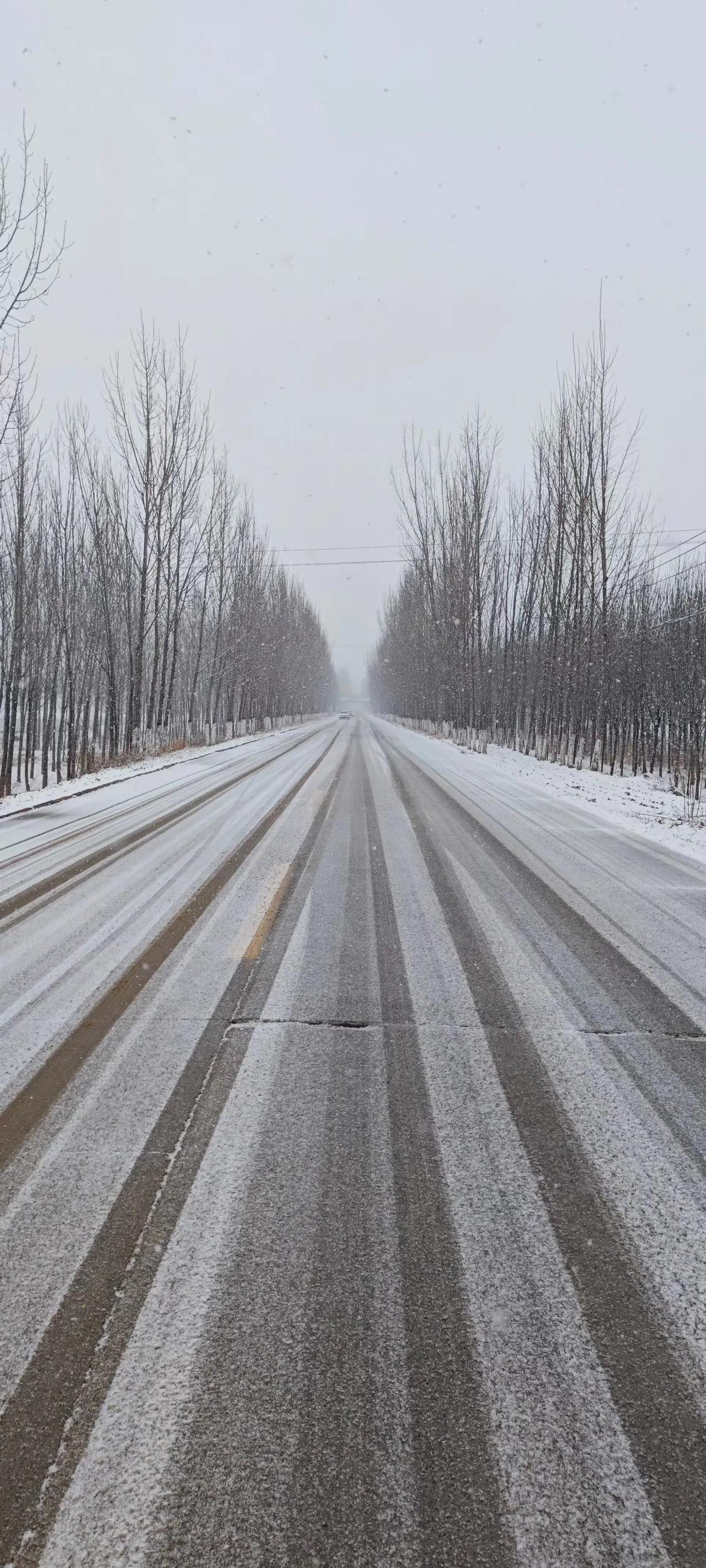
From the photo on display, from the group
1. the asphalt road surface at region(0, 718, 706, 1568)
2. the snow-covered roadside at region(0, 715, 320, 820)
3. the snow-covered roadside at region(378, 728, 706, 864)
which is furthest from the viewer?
the snow-covered roadside at region(0, 715, 320, 820)

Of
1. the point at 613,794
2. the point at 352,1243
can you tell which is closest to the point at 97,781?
the point at 613,794

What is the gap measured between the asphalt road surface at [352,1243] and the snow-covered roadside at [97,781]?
672cm

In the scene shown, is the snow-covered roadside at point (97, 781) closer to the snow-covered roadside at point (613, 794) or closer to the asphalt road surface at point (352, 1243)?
the asphalt road surface at point (352, 1243)

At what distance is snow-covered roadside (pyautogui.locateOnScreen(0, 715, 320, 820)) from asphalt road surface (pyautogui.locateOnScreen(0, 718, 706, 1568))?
6.72m

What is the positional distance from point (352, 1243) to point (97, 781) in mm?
13553

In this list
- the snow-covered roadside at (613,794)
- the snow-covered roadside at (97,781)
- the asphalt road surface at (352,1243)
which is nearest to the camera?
the asphalt road surface at (352,1243)

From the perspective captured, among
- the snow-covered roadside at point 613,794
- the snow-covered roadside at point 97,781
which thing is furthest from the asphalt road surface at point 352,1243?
the snow-covered roadside at point 97,781

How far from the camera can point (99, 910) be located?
5090 mm

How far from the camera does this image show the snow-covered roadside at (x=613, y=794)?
8578mm

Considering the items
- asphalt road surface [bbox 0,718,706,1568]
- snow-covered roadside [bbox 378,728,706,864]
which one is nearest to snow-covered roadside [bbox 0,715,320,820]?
asphalt road surface [bbox 0,718,706,1568]

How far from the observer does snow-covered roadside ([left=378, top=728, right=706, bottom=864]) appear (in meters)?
8.58

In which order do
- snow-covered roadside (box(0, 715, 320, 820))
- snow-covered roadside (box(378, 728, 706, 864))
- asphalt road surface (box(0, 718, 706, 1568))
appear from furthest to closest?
snow-covered roadside (box(0, 715, 320, 820)) < snow-covered roadside (box(378, 728, 706, 864)) < asphalt road surface (box(0, 718, 706, 1568))

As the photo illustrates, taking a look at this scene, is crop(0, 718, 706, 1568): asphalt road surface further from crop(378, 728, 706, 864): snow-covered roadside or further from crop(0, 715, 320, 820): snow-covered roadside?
crop(0, 715, 320, 820): snow-covered roadside

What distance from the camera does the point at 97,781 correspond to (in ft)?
47.2
